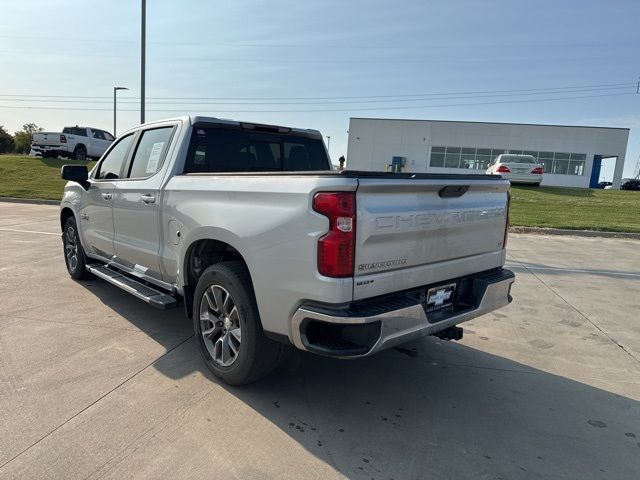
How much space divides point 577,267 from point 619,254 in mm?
2300

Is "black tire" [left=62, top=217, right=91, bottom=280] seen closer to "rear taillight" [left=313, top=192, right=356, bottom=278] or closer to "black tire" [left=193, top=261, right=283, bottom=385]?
"black tire" [left=193, top=261, right=283, bottom=385]

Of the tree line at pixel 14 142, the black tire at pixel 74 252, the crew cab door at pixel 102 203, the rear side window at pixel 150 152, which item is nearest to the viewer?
the rear side window at pixel 150 152

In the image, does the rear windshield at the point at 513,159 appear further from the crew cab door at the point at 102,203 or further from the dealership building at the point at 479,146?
the crew cab door at the point at 102,203

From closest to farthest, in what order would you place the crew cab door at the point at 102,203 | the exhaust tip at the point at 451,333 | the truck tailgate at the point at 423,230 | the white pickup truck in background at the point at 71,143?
the truck tailgate at the point at 423,230
the exhaust tip at the point at 451,333
the crew cab door at the point at 102,203
the white pickup truck in background at the point at 71,143

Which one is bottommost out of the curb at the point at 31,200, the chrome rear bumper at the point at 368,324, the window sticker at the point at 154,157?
the curb at the point at 31,200

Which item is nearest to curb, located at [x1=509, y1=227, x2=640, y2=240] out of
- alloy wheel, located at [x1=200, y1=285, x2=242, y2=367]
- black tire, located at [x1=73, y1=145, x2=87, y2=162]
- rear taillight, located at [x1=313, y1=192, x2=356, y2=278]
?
alloy wheel, located at [x1=200, y1=285, x2=242, y2=367]

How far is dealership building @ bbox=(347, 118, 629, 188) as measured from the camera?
41.4 metres

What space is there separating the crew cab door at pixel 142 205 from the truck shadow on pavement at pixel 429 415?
2.86ft

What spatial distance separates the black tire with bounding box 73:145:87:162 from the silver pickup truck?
2330 cm

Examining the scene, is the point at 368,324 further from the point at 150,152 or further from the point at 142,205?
the point at 150,152

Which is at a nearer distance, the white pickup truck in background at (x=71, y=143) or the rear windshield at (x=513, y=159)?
the rear windshield at (x=513, y=159)

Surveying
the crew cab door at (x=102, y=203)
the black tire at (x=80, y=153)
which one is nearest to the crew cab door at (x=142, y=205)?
the crew cab door at (x=102, y=203)

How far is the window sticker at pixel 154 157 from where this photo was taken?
4.32 m

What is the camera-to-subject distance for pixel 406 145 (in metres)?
45.3
